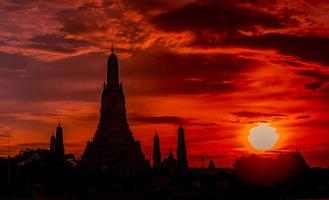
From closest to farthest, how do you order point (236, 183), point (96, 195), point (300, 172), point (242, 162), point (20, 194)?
point (20, 194)
point (96, 195)
point (236, 183)
point (242, 162)
point (300, 172)

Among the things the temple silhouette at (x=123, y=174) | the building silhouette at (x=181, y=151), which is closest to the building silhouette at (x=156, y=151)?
the temple silhouette at (x=123, y=174)

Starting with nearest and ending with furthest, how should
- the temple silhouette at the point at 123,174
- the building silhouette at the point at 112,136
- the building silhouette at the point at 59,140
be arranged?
the temple silhouette at the point at 123,174
the building silhouette at the point at 112,136
the building silhouette at the point at 59,140

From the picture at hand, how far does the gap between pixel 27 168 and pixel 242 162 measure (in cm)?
6178

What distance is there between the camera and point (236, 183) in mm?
145875

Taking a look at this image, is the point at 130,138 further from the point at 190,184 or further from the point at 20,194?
the point at 20,194

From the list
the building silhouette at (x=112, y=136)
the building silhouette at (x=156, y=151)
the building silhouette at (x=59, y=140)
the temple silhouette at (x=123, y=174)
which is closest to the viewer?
the temple silhouette at (x=123, y=174)

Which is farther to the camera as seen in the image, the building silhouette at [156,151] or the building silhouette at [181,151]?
the building silhouette at [156,151]

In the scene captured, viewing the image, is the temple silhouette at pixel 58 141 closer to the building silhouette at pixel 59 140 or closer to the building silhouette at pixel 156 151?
Result: the building silhouette at pixel 59 140

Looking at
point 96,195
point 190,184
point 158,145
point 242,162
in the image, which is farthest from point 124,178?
point 158,145

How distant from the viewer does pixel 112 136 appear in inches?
6161

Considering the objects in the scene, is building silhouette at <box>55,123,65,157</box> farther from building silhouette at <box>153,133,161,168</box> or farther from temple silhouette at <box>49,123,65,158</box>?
building silhouette at <box>153,133,161,168</box>

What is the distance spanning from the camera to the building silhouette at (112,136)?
506 feet

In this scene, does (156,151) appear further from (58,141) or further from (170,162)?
(58,141)

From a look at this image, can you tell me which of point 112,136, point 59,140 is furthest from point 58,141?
point 112,136
